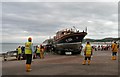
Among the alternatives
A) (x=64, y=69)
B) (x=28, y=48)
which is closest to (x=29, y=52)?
(x=28, y=48)

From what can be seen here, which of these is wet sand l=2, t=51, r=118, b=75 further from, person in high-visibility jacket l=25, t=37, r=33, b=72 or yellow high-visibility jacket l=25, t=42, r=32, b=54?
yellow high-visibility jacket l=25, t=42, r=32, b=54

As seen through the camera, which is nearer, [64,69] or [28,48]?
[28,48]

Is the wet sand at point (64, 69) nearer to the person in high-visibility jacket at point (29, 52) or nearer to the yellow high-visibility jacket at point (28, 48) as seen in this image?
the person in high-visibility jacket at point (29, 52)

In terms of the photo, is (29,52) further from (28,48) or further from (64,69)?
(64,69)

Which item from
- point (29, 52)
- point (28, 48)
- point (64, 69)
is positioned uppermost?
point (28, 48)

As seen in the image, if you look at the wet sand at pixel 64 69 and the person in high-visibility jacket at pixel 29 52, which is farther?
the person in high-visibility jacket at pixel 29 52

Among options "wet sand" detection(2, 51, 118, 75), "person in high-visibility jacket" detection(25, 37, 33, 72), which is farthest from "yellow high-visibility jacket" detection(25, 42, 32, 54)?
"wet sand" detection(2, 51, 118, 75)

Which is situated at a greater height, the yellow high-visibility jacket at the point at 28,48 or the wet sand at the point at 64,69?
the yellow high-visibility jacket at the point at 28,48

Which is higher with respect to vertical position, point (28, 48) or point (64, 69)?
point (28, 48)

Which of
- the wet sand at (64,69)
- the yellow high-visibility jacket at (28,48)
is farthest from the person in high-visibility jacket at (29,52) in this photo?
the wet sand at (64,69)

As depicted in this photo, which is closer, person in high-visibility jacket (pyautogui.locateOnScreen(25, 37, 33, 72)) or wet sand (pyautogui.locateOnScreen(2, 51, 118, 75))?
wet sand (pyautogui.locateOnScreen(2, 51, 118, 75))

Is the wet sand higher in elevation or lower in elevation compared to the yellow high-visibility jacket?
lower

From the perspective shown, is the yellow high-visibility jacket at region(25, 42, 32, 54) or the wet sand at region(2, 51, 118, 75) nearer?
the wet sand at region(2, 51, 118, 75)

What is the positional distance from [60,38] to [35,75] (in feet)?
61.4
